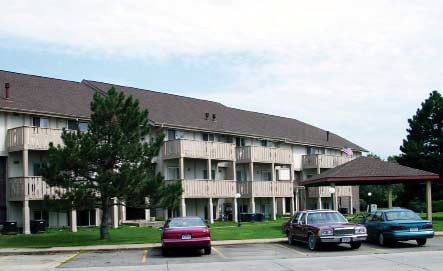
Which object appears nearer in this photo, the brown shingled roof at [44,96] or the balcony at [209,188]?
the brown shingled roof at [44,96]

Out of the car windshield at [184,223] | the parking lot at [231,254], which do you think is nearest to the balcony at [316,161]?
the parking lot at [231,254]

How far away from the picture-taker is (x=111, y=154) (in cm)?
2633

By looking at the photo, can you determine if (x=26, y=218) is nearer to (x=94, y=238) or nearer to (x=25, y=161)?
(x=25, y=161)

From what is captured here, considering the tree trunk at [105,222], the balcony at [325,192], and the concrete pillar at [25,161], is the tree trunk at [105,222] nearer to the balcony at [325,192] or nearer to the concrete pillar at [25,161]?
the concrete pillar at [25,161]

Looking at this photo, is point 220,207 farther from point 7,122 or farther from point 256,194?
point 7,122

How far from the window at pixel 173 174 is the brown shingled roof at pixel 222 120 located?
3105 millimetres

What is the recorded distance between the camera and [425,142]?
43.9 meters

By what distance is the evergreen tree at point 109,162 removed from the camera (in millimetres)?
25750

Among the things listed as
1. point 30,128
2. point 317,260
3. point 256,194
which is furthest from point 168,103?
point 317,260

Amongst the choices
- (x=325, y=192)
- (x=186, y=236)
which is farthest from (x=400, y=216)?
(x=325, y=192)

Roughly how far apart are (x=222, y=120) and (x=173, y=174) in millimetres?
8612

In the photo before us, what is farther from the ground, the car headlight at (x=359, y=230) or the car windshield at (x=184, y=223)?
the car windshield at (x=184, y=223)

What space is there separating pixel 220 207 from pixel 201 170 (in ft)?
12.9

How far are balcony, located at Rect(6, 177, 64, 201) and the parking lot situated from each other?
1095 centimetres
